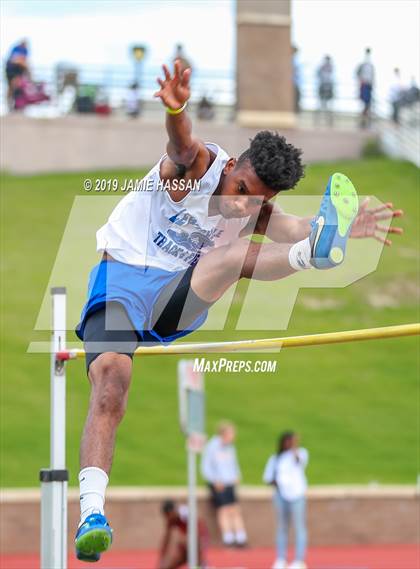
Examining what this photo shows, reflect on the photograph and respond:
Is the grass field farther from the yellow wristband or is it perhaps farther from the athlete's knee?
the yellow wristband

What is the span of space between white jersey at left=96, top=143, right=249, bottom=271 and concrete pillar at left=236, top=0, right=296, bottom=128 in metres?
16.7

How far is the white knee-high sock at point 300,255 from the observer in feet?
18.9

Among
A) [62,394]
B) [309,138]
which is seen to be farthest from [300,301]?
[62,394]

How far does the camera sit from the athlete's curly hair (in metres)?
5.78

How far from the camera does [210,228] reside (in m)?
6.07

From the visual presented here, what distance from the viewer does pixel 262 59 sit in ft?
75.5

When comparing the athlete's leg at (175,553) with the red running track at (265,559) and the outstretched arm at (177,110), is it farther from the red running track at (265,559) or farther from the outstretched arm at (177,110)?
the outstretched arm at (177,110)

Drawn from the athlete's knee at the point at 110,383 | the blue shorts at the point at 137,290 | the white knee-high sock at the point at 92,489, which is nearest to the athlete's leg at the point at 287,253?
the blue shorts at the point at 137,290

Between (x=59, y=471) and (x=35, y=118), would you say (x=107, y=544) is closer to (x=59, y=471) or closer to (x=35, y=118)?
(x=59, y=471)

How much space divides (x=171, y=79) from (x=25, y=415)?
1124 centimetres

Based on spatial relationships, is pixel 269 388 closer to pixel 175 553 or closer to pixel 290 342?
pixel 175 553

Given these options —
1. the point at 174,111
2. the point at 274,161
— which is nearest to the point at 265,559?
the point at 274,161

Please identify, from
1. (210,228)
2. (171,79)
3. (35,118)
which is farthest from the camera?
(35,118)

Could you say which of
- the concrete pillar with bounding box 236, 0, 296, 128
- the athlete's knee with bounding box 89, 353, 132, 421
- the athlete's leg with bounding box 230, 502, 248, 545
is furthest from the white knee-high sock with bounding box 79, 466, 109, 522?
the concrete pillar with bounding box 236, 0, 296, 128
